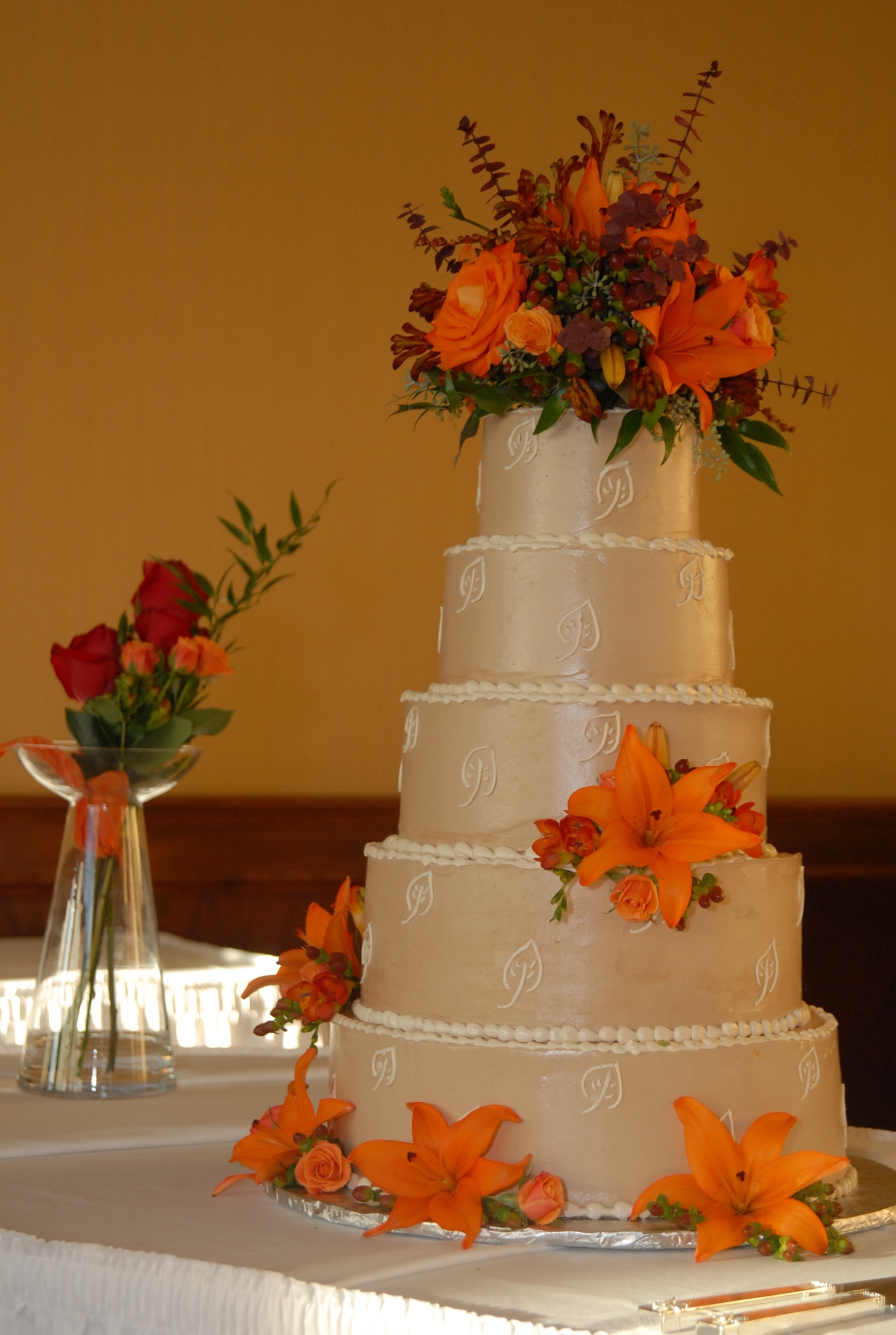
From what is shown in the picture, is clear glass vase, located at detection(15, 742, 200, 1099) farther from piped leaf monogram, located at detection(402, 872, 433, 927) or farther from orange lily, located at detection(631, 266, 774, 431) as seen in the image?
orange lily, located at detection(631, 266, 774, 431)

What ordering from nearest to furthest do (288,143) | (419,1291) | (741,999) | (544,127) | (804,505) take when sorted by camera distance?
(419,1291) → (741,999) → (288,143) → (544,127) → (804,505)

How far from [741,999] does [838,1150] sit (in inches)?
8.9

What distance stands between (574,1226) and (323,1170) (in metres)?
0.25

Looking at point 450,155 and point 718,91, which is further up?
point 718,91

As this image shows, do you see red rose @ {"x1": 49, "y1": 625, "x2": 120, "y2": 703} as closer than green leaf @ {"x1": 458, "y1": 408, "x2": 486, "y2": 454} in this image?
No

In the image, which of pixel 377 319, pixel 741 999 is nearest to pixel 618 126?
pixel 741 999

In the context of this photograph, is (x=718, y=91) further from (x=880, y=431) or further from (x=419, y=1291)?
(x=419, y=1291)

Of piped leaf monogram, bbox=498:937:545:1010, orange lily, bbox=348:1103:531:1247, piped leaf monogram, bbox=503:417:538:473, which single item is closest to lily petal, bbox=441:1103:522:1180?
orange lily, bbox=348:1103:531:1247

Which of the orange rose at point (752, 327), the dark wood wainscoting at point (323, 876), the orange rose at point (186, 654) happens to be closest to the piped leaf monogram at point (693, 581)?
the orange rose at point (752, 327)

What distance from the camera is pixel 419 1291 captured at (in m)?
1.19

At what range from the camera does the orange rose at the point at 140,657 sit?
1.99 meters

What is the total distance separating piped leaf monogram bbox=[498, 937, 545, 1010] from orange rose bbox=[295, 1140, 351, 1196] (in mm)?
213

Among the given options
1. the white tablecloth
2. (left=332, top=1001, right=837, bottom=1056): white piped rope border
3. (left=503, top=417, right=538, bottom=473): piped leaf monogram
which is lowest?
the white tablecloth

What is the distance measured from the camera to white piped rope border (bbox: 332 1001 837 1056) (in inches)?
56.6
